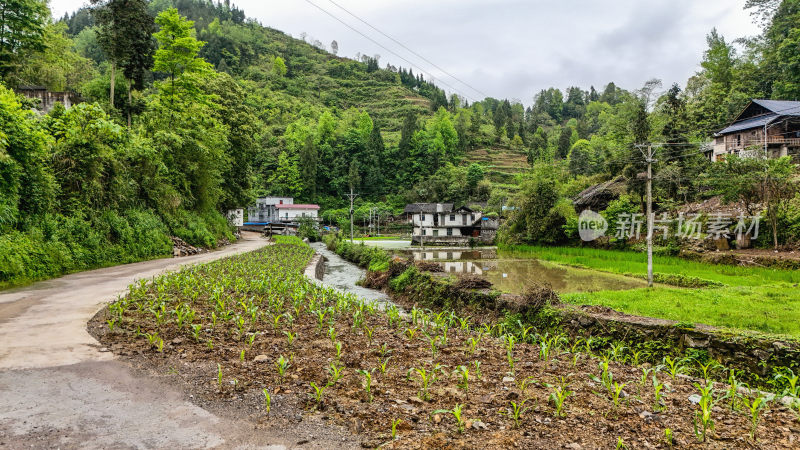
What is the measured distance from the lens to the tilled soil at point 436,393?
12.0ft

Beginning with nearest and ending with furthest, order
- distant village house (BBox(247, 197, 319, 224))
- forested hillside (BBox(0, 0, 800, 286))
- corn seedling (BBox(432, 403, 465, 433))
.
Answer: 1. corn seedling (BBox(432, 403, 465, 433))
2. forested hillside (BBox(0, 0, 800, 286))
3. distant village house (BBox(247, 197, 319, 224))

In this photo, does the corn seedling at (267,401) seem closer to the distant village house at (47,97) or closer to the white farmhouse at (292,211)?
the distant village house at (47,97)

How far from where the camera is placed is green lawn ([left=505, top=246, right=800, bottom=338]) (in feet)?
28.8

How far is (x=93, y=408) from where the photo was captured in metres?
3.93

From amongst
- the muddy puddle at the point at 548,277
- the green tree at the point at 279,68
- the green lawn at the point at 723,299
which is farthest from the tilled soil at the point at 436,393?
the green tree at the point at 279,68

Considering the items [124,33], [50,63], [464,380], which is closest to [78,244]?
[464,380]

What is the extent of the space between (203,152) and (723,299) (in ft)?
85.9

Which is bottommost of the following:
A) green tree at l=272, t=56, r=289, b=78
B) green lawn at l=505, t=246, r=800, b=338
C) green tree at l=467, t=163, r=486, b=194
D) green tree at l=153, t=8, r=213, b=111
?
green lawn at l=505, t=246, r=800, b=338

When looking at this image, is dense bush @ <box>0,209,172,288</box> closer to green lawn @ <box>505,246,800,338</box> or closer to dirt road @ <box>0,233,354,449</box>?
dirt road @ <box>0,233,354,449</box>

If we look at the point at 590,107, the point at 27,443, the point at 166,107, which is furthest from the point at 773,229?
the point at 590,107

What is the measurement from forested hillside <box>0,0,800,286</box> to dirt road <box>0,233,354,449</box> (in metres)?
6.83

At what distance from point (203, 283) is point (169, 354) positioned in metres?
5.63

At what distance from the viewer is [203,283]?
10.7 meters

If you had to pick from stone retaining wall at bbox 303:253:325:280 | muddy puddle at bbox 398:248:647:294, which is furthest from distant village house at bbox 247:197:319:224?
muddy puddle at bbox 398:248:647:294
